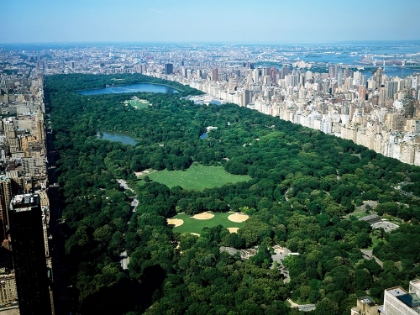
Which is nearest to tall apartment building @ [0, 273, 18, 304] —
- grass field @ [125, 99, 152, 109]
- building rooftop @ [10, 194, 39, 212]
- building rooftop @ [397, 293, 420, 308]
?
building rooftop @ [10, 194, 39, 212]

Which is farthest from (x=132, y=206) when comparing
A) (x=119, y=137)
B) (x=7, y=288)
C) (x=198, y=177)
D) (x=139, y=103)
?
(x=139, y=103)

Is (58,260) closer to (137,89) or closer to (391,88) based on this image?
(391,88)

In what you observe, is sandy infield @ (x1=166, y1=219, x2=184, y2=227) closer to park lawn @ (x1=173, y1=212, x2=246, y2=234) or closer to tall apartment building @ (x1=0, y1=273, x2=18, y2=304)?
park lawn @ (x1=173, y1=212, x2=246, y2=234)

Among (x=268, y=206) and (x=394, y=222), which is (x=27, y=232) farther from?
(x=394, y=222)

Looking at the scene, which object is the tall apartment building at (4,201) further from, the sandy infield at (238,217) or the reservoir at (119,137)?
the reservoir at (119,137)

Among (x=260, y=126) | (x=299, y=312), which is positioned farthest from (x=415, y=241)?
(x=260, y=126)
